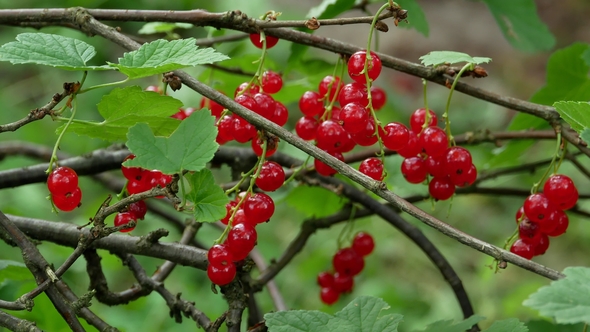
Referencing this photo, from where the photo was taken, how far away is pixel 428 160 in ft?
3.00

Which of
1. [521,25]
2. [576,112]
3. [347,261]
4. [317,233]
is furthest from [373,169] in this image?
[317,233]

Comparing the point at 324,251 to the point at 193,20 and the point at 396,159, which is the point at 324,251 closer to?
the point at 396,159

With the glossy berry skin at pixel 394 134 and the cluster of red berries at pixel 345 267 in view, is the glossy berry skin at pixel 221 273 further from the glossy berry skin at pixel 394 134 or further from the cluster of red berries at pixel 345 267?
the cluster of red berries at pixel 345 267

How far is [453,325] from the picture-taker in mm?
852

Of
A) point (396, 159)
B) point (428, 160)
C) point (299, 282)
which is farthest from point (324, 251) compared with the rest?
point (428, 160)

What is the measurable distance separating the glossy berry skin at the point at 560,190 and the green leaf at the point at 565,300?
0.27 metres

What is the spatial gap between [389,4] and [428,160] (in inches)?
10.2

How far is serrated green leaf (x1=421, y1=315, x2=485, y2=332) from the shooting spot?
836 millimetres

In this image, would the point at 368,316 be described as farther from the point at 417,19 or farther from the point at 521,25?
the point at 521,25

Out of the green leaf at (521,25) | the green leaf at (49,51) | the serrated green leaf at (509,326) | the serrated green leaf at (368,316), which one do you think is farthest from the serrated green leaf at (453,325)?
the green leaf at (521,25)

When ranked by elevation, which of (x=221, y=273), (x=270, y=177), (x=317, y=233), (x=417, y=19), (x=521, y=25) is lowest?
(x=221, y=273)

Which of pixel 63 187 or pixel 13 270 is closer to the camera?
pixel 63 187

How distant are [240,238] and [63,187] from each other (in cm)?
24

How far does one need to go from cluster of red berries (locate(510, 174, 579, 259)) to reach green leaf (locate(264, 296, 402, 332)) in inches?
9.8
